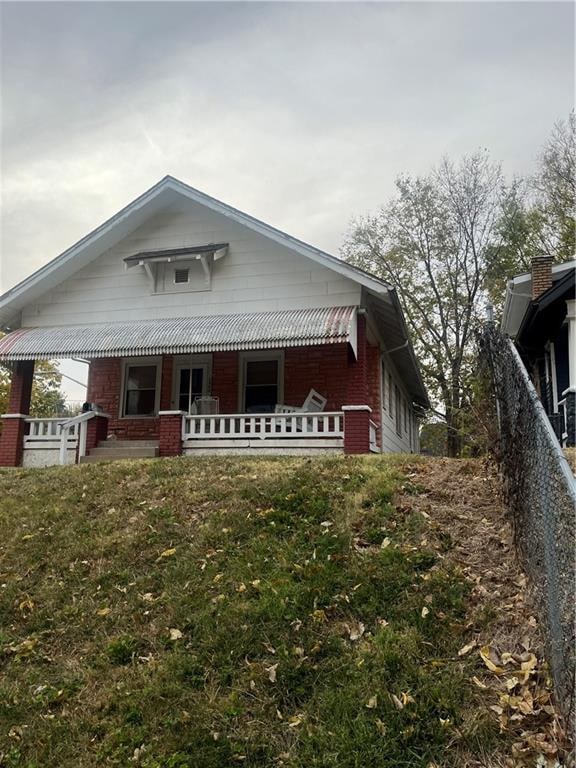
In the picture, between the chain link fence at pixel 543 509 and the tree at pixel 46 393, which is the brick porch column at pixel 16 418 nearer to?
the chain link fence at pixel 543 509

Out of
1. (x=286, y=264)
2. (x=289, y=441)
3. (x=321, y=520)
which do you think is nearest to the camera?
(x=321, y=520)

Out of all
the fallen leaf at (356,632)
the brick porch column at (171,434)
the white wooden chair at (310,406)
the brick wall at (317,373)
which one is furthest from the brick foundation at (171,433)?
the fallen leaf at (356,632)

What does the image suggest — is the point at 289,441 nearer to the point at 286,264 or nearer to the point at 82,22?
the point at 286,264

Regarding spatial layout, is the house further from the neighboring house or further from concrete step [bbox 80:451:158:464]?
the neighboring house

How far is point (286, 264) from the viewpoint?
13.4 meters

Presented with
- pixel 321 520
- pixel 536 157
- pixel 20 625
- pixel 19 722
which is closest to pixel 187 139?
pixel 321 520

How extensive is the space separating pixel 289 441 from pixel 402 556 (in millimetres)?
6762

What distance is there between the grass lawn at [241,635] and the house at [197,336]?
4.84 metres

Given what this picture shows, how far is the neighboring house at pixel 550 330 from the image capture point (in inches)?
493

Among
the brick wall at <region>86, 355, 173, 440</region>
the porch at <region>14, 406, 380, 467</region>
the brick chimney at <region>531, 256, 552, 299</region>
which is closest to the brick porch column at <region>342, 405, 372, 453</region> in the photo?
the porch at <region>14, 406, 380, 467</region>

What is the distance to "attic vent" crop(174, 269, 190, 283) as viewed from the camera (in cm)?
1416

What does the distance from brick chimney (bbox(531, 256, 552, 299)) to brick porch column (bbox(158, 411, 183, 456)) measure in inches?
349

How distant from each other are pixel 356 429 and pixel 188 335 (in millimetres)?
3866

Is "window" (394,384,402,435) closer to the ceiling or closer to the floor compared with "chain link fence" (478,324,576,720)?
closer to the ceiling
